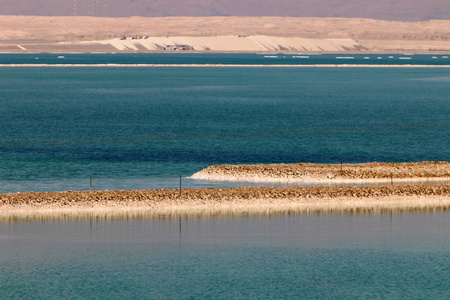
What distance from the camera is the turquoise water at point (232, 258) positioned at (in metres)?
37.2

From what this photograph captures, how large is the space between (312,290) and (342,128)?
2820 inches

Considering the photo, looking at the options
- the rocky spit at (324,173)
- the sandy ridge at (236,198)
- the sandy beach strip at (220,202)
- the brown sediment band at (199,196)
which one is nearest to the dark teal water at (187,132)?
the rocky spit at (324,173)

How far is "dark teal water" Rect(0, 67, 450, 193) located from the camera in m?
69.9

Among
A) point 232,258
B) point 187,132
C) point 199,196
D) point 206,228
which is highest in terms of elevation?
point 199,196

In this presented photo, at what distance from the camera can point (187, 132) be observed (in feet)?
335

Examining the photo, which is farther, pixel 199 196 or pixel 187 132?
pixel 187 132

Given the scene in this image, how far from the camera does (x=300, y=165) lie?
219 feet

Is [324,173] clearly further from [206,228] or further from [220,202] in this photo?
[206,228]

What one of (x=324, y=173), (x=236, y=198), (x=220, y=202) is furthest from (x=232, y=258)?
(x=324, y=173)

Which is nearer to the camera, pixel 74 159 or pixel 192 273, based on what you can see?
pixel 192 273

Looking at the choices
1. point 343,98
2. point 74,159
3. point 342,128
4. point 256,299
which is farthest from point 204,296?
point 343,98

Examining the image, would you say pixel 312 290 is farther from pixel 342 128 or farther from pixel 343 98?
pixel 343 98

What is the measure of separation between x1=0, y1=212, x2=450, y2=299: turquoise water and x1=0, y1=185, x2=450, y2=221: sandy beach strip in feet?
4.84

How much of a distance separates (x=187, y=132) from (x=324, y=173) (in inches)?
1608
